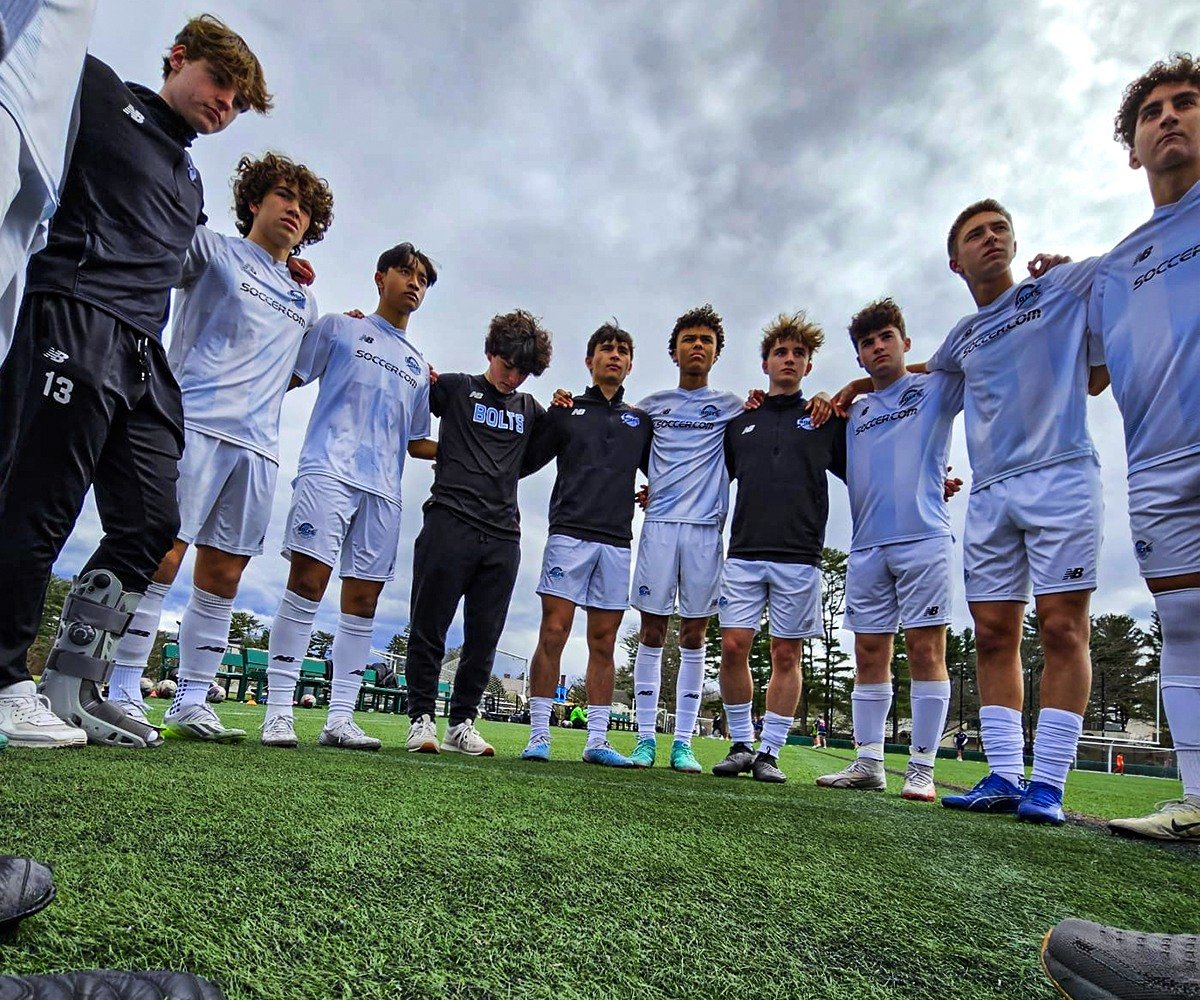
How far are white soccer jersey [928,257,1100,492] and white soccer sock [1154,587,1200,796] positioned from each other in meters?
0.83

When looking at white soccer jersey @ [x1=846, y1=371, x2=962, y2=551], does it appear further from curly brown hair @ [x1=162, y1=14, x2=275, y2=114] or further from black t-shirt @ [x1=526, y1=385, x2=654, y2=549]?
curly brown hair @ [x1=162, y1=14, x2=275, y2=114]

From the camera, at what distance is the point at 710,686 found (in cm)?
4966

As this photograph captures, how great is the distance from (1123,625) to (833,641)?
41439 millimetres

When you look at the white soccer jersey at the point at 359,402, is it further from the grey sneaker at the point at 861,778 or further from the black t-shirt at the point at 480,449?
the grey sneaker at the point at 861,778

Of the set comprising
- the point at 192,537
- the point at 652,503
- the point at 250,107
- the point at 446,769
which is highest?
the point at 250,107

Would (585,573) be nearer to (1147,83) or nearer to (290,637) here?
(290,637)

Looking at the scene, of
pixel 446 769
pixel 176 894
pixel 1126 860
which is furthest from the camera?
pixel 446 769

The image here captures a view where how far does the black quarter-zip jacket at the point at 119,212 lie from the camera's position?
2.38 m

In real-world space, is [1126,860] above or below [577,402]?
below

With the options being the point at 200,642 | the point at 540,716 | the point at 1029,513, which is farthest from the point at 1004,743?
the point at 200,642

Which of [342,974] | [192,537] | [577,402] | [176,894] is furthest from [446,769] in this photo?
[577,402]

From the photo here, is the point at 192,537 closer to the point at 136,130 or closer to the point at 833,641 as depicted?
the point at 136,130

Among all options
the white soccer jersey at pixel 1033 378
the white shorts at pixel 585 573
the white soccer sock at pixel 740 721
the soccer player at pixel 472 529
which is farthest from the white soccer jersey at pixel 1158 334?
the soccer player at pixel 472 529

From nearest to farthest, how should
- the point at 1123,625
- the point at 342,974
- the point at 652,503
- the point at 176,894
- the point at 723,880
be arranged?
the point at 342,974 < the point at 176,894 < the point at 723,880 < the point at 652,503 < the point at 1123,625
